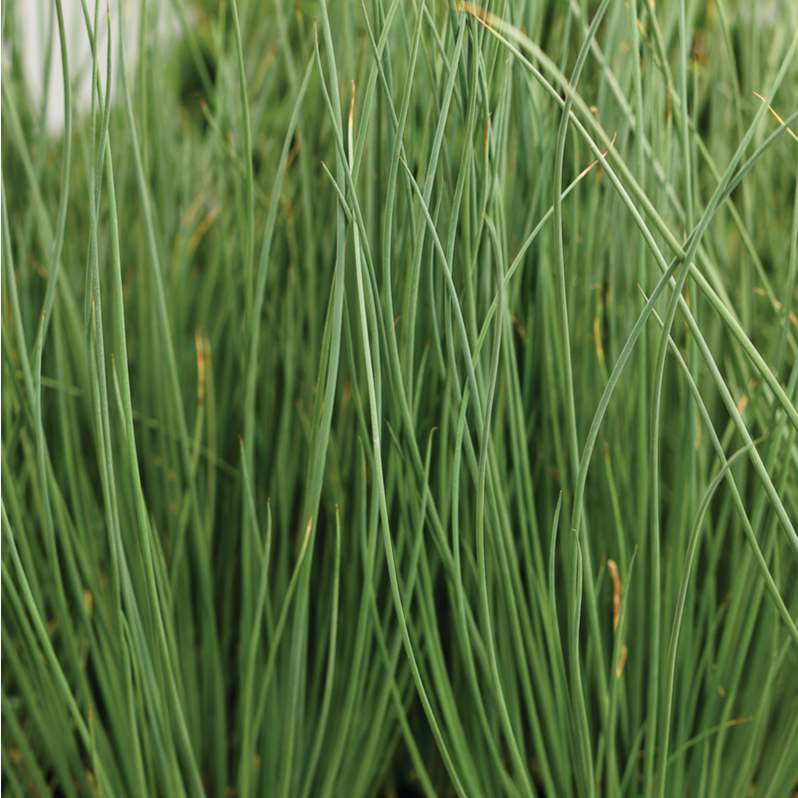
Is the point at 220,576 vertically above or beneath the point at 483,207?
beneath

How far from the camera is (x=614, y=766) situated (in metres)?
0.24

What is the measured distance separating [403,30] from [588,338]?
0.15 meters

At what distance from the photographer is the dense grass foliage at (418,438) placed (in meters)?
0.22

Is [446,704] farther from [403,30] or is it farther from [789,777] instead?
[403,30]

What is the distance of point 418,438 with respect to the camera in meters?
0.27

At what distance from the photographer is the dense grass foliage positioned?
0.22 meters

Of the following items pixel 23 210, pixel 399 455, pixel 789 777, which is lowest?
pixel 789 777

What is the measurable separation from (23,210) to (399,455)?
10.1 inches

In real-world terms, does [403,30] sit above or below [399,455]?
above

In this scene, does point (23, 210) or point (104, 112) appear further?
point (23, 210)

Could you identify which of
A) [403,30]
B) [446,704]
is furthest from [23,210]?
[446,704]

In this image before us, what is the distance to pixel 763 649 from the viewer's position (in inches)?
→ 11.3

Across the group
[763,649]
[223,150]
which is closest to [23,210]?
[223,150]

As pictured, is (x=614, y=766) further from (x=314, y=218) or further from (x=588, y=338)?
(x=314, y=218)
